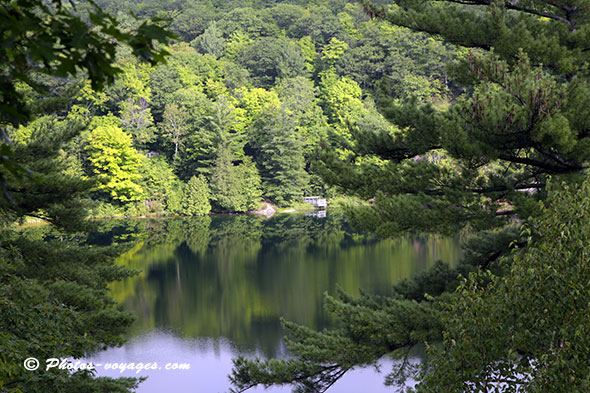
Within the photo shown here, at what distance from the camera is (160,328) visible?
14.7 m

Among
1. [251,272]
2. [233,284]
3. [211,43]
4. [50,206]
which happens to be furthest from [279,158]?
[50,206]

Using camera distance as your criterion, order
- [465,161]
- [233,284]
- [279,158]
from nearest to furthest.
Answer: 1. [465,161]
2. [233,284]
3. [279,158]

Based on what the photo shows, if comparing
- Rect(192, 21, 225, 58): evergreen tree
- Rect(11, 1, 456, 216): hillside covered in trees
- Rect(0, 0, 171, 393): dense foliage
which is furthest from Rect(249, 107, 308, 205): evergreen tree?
Rect(0, 0, 171, 393): dense foliage

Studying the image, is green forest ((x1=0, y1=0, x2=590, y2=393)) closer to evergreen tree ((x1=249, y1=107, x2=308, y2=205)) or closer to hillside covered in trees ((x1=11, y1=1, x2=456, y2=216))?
hillside covered in trees ((x1=11, y1=1, x2=456, y2=216))

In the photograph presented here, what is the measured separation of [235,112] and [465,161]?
32.1 meters

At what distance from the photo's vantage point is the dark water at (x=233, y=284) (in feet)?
42.4

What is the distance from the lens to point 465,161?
6.70m

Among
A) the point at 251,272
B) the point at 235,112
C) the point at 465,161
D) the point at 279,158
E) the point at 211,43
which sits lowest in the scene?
the point at 251,272

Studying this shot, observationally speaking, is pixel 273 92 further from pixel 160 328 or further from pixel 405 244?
pixel 160 328

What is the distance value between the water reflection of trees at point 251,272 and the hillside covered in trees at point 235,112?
14.0ft

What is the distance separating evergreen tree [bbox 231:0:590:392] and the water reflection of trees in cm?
609

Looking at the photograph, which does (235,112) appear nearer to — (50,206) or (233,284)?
(233,284)

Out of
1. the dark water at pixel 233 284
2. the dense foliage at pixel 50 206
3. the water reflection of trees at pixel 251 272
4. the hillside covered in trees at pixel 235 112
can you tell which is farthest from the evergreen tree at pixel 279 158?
the dense foliage at pixel 50 206

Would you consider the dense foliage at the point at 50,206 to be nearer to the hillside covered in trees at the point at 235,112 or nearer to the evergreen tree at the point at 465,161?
the evergreen tree at the point at 465,161
